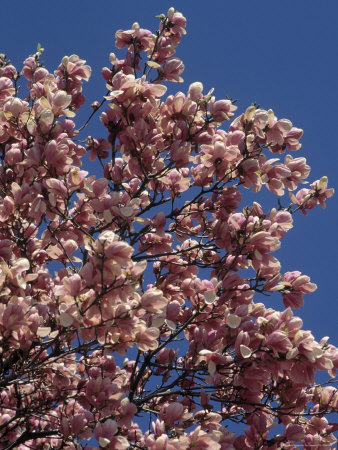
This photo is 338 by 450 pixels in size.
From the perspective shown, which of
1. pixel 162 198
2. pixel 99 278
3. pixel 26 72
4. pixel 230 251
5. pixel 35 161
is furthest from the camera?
pixel 26 72

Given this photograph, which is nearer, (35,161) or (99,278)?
(99,278)

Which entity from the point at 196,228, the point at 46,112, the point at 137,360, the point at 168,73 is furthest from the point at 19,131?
the point at 137,360

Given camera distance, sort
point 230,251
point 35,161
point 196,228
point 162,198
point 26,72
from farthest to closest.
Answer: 1. point 26,72
2. point 196,228
3. point 162,198
4. point 230,251
5. point 35,161

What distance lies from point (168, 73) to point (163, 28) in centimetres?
67

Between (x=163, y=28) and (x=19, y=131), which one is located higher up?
(x=163, y=28)

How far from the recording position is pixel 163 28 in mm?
5219

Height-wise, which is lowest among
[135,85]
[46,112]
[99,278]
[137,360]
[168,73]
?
[99,278]

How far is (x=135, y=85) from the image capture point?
394 cm

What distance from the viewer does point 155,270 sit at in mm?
5055

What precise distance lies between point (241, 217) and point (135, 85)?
1.23 metres

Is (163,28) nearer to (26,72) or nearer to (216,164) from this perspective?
(26,72)

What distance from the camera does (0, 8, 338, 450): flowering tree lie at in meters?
3.22

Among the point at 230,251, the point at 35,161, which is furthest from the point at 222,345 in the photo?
the point at 35,161

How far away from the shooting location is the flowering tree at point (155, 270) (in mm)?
3219
